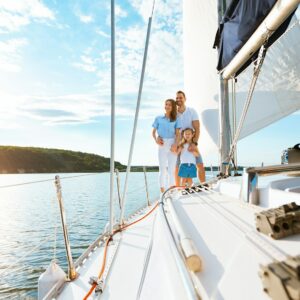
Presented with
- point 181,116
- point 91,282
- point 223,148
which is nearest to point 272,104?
point 223,148

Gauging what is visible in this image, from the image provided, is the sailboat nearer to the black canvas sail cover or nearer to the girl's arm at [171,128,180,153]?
the black canvas sail cover

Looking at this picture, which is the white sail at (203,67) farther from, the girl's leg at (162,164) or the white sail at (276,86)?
the girl's leg at (162,164)

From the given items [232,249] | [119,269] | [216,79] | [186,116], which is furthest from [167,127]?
[232,249]

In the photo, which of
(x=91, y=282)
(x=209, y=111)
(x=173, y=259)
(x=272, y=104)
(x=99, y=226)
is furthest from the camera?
(x=99, y=226)

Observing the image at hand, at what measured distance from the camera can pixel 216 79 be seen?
413 centimetres

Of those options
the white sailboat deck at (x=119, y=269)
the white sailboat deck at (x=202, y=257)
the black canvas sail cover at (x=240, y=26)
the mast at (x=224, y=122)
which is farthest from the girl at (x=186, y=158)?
the white sailboat deck at (x=202, y=257)

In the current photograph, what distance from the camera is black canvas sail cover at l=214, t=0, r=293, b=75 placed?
1893 millimetres

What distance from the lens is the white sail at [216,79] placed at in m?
3.14

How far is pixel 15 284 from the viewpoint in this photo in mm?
4570

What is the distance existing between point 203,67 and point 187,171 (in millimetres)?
1739

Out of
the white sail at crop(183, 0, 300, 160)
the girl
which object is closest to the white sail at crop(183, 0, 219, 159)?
the white sail at crop(183, 0, 300, 160)

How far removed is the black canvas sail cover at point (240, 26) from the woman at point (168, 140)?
1.16 metres

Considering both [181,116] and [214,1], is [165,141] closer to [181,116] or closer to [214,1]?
[181,116]

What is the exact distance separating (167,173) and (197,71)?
5.64 ft
